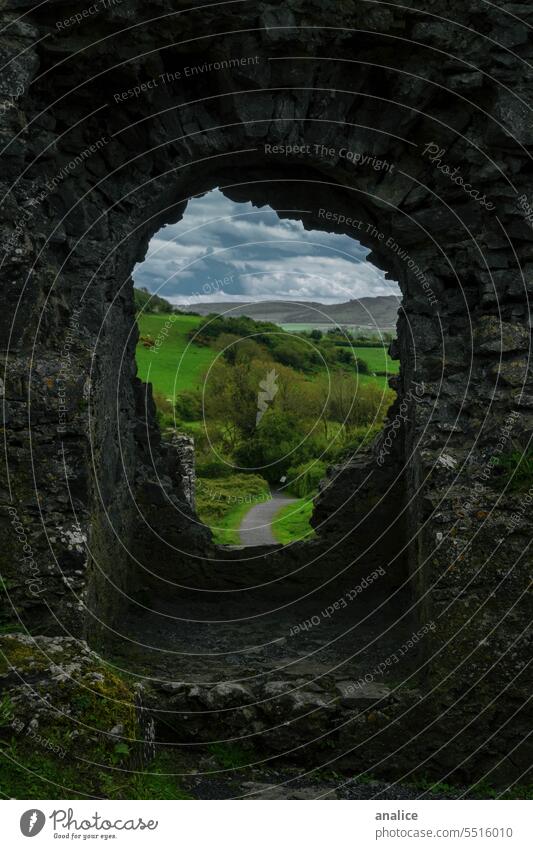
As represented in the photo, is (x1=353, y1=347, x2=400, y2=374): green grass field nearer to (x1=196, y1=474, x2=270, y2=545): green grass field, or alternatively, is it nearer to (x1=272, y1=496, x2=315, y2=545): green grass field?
(x1=196, y1=474, x2=270, y2=545): green grass field

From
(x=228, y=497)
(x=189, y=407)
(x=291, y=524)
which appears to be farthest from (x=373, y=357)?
(x=291, y=524)

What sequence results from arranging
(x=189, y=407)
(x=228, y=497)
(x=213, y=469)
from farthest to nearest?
(x=189, y=407) → (x=213, y=469) → (x=228, y=497)

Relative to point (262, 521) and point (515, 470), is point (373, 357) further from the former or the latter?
point (515, 470)

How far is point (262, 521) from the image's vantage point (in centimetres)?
2380

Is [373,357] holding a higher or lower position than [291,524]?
higher

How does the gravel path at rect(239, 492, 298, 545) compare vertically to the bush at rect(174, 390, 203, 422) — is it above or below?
below

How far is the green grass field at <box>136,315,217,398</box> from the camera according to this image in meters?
35.2

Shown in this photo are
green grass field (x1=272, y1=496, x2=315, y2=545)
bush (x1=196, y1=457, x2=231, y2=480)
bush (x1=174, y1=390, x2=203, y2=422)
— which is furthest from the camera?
bush (x1=174, y1=390, x2=203, y2=422)

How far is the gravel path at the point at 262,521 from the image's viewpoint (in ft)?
67.9

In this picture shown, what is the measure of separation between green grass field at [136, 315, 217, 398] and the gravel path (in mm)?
7313

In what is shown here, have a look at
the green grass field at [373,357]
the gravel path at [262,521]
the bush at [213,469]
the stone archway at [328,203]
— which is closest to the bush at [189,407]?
the bush at [213,469]

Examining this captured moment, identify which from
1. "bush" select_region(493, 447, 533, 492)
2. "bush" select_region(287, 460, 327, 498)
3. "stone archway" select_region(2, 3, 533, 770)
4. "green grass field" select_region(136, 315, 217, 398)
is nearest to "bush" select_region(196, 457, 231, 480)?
"bush" select_region(287, 460, 327, 498)

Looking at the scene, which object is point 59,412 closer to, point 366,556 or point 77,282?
point 77,282

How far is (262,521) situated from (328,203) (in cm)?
1425
